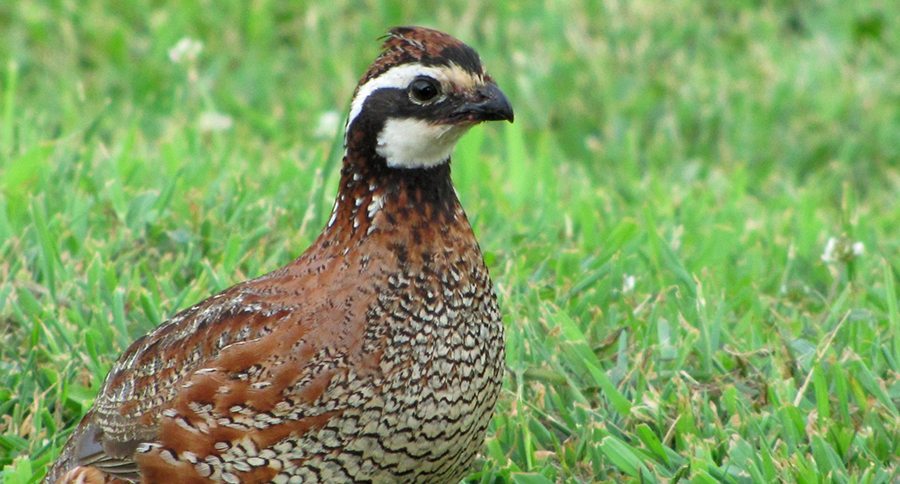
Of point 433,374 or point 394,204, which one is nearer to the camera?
point 433,374

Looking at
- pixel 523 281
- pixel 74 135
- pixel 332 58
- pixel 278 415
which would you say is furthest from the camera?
pixel 332 58

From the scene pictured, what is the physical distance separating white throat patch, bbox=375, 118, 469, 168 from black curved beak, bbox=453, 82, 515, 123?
0.04 meters

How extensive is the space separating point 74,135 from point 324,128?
1478 mm

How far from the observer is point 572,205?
19.8 ft

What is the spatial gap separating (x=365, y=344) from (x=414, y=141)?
51 cm

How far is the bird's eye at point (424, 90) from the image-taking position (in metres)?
A: 3.54

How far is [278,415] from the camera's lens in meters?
3.43

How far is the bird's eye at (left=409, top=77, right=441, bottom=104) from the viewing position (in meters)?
3.54

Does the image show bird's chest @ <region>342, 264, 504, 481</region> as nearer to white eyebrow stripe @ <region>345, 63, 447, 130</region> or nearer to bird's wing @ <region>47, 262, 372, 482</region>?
bird's wing @ <region>47, 262, 372, 482</region>

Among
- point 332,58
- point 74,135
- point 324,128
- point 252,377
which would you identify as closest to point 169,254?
point 74,135

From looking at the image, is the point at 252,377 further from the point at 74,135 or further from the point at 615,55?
the point at 615,55

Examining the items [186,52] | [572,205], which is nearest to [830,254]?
[572,205]

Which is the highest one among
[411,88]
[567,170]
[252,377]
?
[411,88]

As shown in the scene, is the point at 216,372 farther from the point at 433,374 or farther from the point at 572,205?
the point at 572,205
